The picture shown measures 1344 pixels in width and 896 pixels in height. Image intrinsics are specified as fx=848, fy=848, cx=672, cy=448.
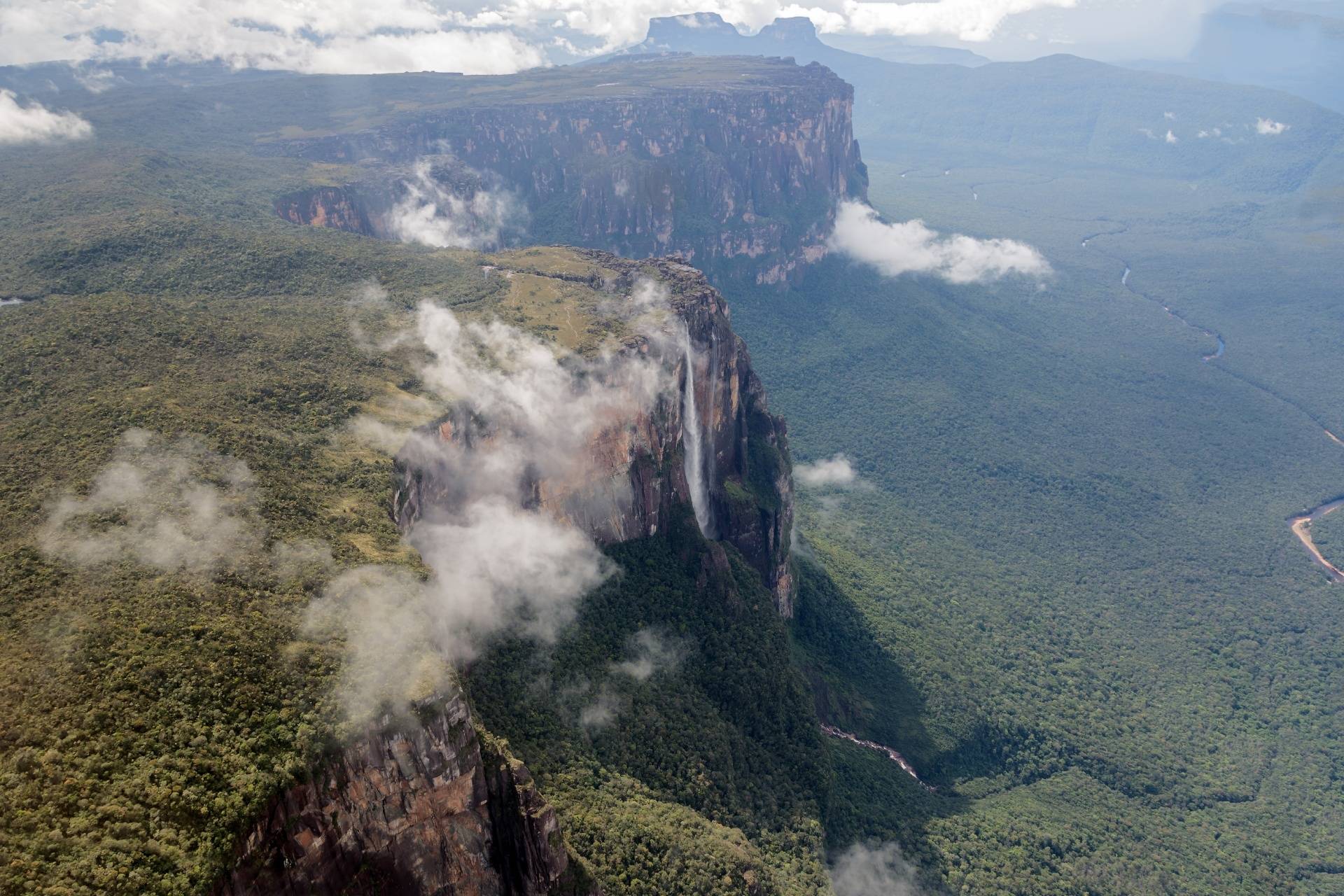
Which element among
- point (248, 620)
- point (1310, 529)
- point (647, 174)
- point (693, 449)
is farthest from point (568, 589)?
point (647, 174)

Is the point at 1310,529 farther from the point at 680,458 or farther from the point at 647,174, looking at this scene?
the point at 647,174

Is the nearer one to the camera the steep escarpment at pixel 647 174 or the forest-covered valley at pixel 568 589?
the forest-covered valley at pixel 568 589

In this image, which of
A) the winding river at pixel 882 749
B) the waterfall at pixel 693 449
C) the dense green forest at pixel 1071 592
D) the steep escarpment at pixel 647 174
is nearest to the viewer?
the dense green forest at pixel 1071 592

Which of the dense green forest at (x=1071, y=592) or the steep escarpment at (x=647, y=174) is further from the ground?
the steep escarpment at (x=647, y=174)

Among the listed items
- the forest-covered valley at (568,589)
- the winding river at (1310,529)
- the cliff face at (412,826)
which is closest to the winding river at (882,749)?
the forest-covered valley at (568,589)

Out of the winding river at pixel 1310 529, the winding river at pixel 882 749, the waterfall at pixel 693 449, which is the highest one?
the waterfall at pixel 693 449

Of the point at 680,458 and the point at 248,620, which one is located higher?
the point at 248,620

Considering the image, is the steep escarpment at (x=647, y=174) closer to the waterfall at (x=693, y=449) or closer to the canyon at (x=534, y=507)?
the canyon at (x=534, y=507)
